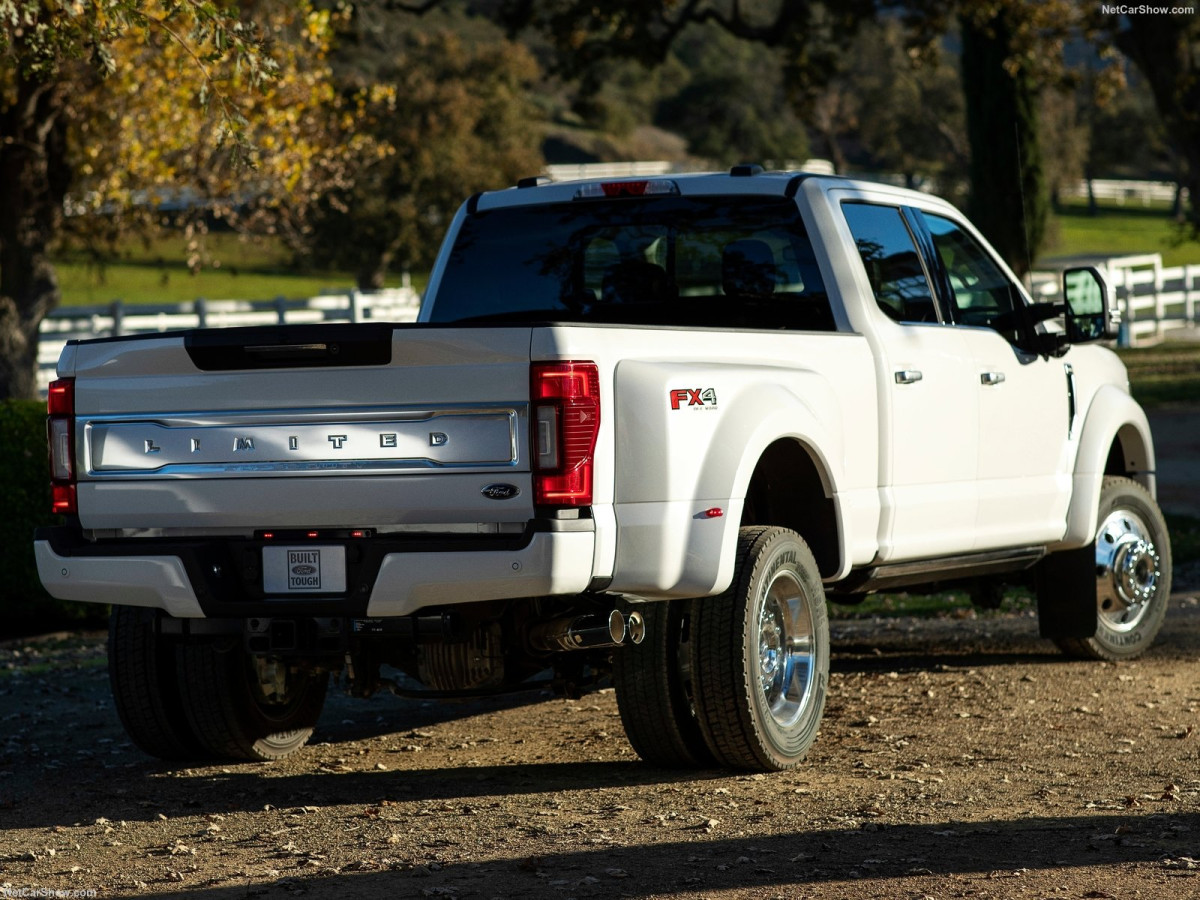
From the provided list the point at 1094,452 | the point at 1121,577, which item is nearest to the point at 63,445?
the point at 1094,452

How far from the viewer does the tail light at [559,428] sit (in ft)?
17.2

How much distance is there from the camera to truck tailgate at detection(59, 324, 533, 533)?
5.33 meters

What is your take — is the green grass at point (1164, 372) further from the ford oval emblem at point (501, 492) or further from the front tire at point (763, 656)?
the ford oval emblem at point (501, 492)

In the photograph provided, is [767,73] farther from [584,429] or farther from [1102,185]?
[584,429]

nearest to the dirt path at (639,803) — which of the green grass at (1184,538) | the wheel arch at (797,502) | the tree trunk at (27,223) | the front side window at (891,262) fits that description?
the wheel arch at (797,502)

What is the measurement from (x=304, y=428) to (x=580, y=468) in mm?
902

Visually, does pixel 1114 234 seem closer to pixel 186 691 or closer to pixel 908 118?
pixel 908 118

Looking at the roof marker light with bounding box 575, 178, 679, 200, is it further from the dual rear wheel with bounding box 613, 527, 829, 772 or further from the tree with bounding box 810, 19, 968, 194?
the tree with bounding box 810, 19, 968, 194

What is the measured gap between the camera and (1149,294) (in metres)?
33.8

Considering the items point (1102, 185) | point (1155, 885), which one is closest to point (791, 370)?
point (1155, 885)

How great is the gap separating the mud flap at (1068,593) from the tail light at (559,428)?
12.5 ft

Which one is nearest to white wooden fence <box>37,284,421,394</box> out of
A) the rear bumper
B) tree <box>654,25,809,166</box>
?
the rear bumper

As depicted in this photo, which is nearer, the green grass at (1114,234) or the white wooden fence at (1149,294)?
the white wooden fence at (1149,294)

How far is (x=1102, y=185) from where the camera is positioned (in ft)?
311
